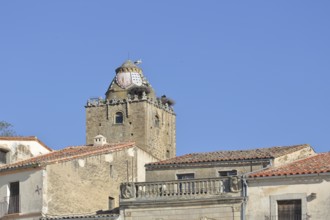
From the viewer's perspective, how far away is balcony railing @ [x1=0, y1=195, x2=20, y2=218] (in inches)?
A: 2291

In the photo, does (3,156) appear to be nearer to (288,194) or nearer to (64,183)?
(64,183)

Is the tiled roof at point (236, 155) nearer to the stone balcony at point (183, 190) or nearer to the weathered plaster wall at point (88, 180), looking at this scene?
the weathered plaster wall at point (88, 180)

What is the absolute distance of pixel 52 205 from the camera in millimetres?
57312

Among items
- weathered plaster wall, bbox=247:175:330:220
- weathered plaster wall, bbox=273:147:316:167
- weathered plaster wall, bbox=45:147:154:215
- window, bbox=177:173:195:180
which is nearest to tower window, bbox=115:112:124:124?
weathered plaster wall, bbox=45:147:154:215

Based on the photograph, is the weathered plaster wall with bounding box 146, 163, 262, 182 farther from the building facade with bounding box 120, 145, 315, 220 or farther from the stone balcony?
the stone balcony

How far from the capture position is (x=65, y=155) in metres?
61.0

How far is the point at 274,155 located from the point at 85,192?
10.1 m

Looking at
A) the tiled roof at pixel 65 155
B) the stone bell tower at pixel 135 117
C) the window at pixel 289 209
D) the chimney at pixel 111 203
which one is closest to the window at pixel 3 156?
the tiled roof at pixel 65 155

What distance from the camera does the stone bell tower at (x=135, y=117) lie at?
Answer: 363 ft

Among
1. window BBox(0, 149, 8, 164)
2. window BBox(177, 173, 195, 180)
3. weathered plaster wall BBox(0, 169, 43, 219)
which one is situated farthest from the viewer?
window BBox(0, 149, 8, 164)

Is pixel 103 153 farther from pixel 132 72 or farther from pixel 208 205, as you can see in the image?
pixel 132 72

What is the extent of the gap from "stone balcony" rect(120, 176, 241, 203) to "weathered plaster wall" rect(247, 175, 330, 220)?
852mm

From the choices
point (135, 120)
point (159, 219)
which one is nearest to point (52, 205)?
point (159, 219)

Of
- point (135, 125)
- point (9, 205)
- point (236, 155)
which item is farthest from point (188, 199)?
point (135, 125)
